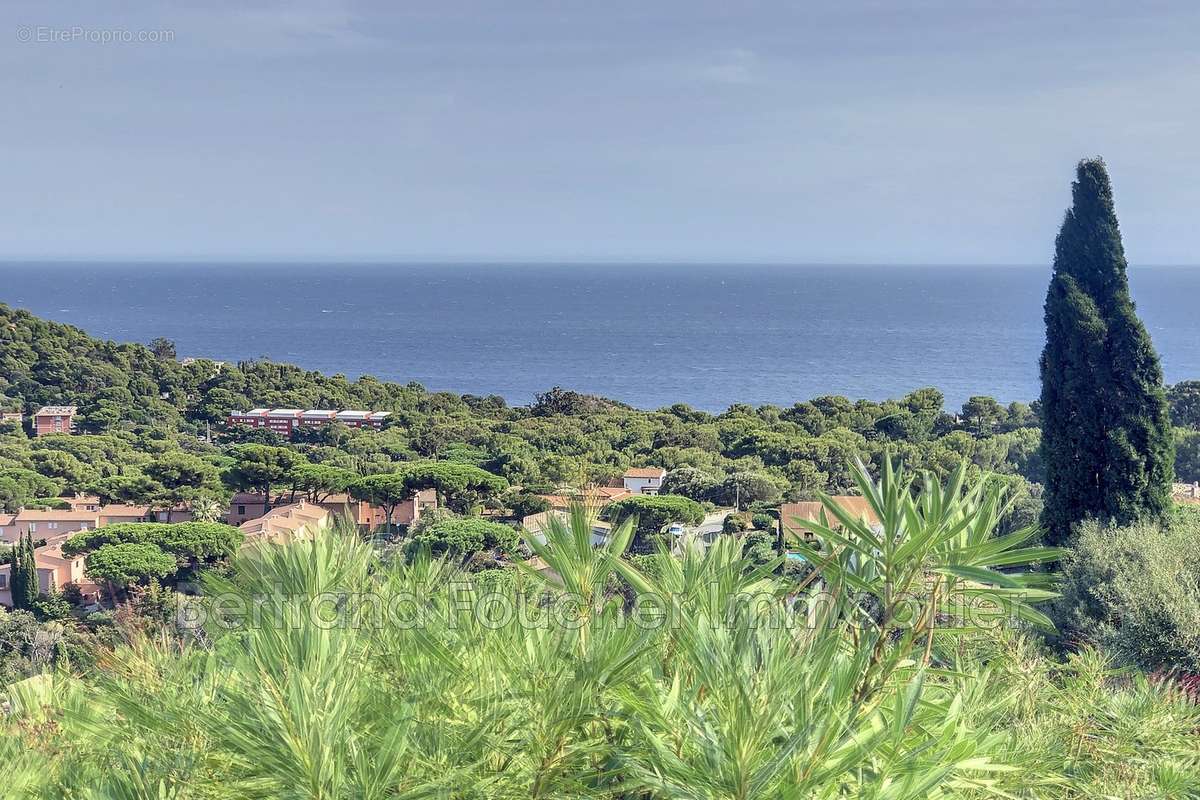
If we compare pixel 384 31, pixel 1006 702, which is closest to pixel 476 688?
pixel 1006 702

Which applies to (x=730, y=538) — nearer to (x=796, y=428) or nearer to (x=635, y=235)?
(x=796, y=428)

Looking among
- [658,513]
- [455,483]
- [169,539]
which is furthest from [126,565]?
[658,513]

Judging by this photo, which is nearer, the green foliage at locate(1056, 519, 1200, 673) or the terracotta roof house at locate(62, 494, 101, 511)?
the green foliage at locate(1056, 519, 1200, 673)

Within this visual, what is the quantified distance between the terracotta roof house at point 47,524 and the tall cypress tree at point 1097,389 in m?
13.7

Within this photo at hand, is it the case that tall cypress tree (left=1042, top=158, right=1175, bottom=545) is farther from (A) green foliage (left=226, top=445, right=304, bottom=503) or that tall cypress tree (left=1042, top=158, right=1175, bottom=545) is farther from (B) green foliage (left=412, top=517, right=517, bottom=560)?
(A) green foliage (left=226, top=445, right=304, bottom=503)

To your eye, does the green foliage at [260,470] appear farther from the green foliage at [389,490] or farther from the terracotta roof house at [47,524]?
the terracotta roof house at [47,524]

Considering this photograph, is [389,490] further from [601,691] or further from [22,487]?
[601,691]

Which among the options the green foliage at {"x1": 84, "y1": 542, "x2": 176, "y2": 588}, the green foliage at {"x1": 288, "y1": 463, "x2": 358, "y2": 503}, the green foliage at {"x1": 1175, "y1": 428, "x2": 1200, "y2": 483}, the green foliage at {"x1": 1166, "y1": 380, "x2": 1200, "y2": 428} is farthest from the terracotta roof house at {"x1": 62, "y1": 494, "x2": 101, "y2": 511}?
the green foliage at {"x1": 1166, "y1": 380, "x2": 1200, "y2": 428}

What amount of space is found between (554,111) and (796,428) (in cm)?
5424

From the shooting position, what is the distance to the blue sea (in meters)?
51.4

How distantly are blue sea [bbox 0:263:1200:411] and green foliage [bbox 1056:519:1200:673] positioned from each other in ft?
115

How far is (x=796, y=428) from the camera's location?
2278 centimetres

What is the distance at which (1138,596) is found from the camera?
5621mm

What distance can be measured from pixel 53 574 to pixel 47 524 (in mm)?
3651
